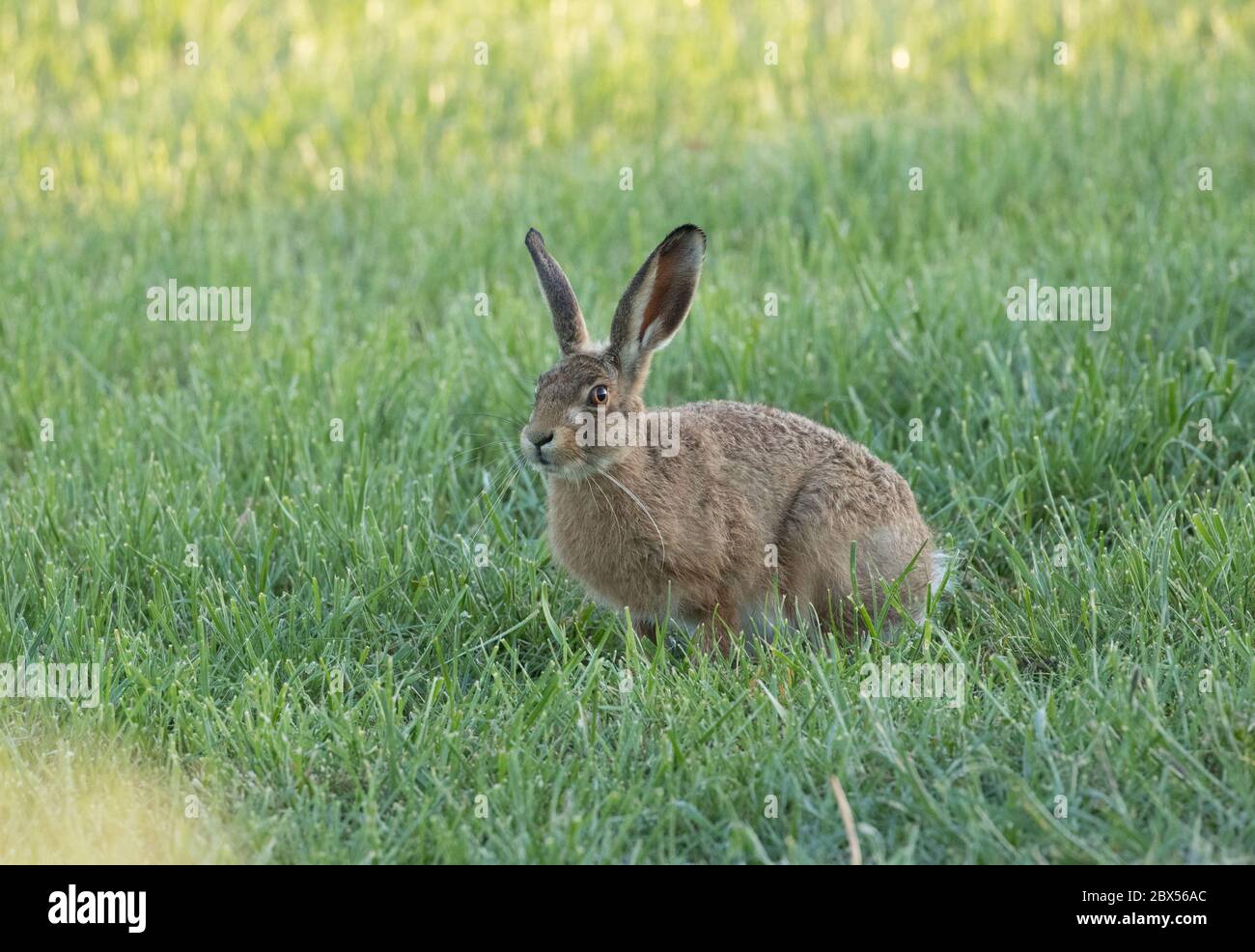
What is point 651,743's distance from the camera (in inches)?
158

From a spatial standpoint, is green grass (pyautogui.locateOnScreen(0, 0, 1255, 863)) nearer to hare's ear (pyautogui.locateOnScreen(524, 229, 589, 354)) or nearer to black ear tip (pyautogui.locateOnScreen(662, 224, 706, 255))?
hare's ear (pyautogui.locateOnScreen(524, 229, 589, 354))

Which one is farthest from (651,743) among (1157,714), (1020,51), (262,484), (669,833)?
(1020,51)

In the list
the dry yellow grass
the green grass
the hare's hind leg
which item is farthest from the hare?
the dry yellow grass

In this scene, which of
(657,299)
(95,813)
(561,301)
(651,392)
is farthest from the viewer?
(651,392)

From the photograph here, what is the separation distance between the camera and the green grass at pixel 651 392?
3.80 meters

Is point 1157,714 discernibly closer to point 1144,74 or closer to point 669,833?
point 669,833

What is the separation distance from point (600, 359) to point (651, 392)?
156cm

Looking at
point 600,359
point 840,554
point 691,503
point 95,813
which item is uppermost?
point 600,359

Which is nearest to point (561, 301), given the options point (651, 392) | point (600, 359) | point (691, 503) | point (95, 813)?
point (600, 359)

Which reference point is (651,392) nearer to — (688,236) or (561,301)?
(561,301)

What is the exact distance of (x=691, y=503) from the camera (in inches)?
189

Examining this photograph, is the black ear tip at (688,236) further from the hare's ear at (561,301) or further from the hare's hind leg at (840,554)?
the hare's hind leg at (840,554)

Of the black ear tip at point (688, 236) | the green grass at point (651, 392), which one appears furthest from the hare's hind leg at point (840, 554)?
the black ear tip at point (688, 236)

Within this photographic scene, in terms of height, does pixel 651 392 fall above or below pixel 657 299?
below
